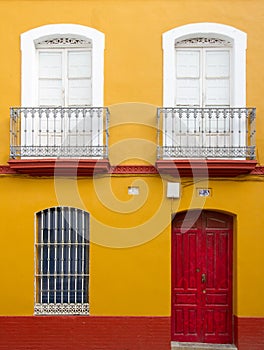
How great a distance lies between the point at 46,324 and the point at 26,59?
4.93 m

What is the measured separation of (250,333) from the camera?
8.20 m

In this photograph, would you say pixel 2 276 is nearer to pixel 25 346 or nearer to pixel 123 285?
pixel 25 346

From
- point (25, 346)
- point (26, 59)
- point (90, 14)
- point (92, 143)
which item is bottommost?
point (25, 346)

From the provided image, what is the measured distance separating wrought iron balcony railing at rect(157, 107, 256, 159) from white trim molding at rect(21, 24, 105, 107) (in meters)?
1.26

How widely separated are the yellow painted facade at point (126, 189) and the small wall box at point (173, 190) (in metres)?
0.11

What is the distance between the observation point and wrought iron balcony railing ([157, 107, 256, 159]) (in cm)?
831

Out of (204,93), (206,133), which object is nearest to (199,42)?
(204,93)

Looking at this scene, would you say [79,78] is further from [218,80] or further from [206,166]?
[206,166]

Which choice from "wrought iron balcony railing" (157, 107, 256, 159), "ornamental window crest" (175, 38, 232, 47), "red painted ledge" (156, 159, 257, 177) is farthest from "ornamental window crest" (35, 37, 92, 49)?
"red painted ledge" (156, 159, 257, 177)

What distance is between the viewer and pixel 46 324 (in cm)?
827

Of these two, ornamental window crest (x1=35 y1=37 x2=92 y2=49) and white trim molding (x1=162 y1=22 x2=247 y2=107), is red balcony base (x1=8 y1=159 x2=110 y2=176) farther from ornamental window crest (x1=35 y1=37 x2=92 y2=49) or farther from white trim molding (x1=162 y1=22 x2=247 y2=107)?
ornamental window crest (x1=35 y1=37 x2=92 y2=49)

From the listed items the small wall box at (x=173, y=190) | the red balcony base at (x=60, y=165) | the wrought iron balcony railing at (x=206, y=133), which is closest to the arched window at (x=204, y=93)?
the wrought iron balcony railing at (x=206, y=133)

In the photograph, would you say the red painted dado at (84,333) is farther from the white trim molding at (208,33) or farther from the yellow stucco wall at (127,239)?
the white trim molding at (208,33)

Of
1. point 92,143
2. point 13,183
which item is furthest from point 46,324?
point 92,143
